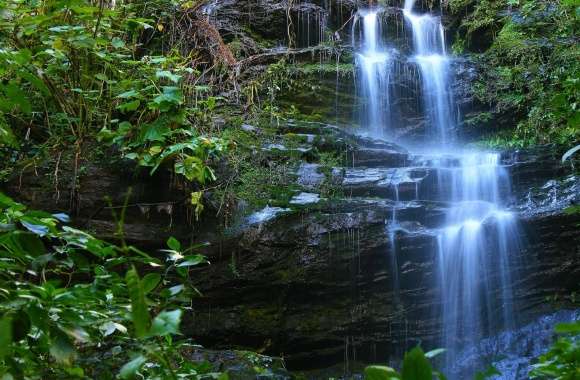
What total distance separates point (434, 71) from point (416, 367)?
343 inches

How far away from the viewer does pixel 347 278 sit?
530cm

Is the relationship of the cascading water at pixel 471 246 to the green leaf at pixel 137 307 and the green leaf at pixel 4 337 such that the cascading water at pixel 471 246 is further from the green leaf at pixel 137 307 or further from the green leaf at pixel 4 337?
the green leaf at pixel 4 337

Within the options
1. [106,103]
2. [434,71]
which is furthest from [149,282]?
[434,71]

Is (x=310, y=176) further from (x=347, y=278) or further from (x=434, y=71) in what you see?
(x=434, y=71)

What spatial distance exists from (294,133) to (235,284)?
248cm

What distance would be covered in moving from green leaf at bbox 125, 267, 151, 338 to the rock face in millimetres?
4171

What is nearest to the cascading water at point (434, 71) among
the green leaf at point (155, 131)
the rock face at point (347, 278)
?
the rock face at point (347, 278)

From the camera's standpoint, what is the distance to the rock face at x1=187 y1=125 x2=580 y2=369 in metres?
5.16

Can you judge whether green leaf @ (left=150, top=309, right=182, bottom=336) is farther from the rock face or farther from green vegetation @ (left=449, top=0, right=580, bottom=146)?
green vegetation @ (left=449, top=0, right=580, bottom=146)

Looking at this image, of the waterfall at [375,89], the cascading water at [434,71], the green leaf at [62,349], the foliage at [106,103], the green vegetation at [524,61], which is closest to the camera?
the green leaf at [62,349]

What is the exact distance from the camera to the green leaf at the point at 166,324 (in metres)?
0.91

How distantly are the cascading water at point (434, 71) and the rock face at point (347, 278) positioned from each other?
9.77 ft

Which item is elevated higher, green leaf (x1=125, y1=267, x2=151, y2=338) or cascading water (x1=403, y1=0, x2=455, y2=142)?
cascading water (x1=403, y1=0, x2=455, y2=142)

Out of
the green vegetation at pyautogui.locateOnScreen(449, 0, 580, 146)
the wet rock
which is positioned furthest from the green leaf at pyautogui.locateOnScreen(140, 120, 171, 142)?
the green vegetation at pyautogui.locateOnScreen(449, 0, 580, 146)
